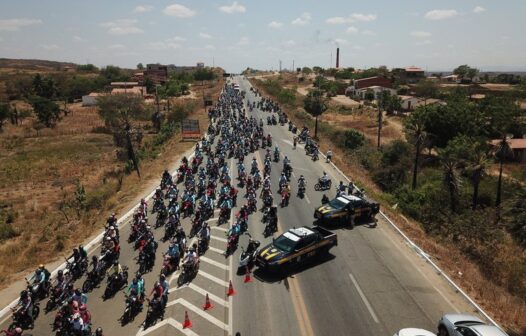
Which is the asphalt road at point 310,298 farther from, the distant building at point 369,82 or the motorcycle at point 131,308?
the distant building at point 369,82

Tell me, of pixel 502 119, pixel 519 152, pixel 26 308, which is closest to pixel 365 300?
pixel 26 308

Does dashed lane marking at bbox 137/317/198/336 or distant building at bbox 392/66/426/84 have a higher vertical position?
distant building at bbox 392/66/426/84

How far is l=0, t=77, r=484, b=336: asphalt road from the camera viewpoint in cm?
1446

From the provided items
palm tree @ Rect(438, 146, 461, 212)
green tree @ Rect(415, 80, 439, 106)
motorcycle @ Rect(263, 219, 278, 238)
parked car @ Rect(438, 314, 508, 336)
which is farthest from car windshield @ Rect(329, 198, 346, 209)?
green tree @ Rect(415, 80, 439, 106)

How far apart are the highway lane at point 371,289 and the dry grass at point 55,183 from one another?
11309mm

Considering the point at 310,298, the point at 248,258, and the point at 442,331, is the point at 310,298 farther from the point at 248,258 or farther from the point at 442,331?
the point at 442,331

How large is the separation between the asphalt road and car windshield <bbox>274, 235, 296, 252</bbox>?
4.27 feet

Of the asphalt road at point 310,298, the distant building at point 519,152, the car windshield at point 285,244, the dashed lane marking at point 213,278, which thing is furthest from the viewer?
the distant building at point 519,152

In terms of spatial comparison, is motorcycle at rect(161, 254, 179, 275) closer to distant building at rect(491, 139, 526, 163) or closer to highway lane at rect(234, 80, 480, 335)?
highway lane at rect(234, 80, 480, 335)

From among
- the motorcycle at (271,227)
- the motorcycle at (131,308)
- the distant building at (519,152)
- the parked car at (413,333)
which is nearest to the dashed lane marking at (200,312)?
the motorcycle at (131,308)

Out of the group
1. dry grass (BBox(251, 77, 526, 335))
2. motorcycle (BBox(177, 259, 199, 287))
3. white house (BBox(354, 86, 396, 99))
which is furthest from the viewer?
white house (BBox(354, 86, 396, 99))

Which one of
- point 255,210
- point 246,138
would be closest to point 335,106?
point 246,138

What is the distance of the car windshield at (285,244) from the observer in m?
18.2

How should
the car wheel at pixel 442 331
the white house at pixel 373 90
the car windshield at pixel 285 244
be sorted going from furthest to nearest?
the white house at pixel 373 90 < the car windshield at pixel 285 244 < the car wheel at pixel 442 331
